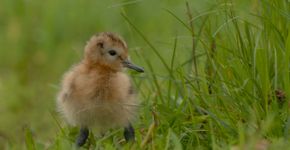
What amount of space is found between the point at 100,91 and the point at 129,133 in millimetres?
339

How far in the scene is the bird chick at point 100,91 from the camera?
6453mm

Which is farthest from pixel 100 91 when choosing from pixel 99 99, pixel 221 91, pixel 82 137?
pixel 221 91

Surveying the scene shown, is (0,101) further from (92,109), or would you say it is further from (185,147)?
(185,147)

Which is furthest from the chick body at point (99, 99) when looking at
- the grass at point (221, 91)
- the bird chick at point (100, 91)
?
the grass at point (221, 91)

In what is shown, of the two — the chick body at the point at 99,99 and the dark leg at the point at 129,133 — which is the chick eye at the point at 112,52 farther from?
the dark leg at the point at 129,133

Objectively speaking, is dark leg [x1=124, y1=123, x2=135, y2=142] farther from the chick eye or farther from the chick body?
the chick eye

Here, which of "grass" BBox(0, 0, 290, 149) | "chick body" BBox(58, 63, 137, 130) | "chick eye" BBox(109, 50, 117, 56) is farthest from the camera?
"chick eye" BBox(109, 50, 117, 56)

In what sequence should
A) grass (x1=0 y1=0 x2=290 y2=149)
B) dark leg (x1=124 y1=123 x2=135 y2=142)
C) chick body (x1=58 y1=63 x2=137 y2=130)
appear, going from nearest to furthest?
1. grass (x1=0 y1=0 x2=290 y2=149)
2. dark leg (x1=124 y1=123 x2=135 y2=142)
3. chick body (x1=58 y1=63 x2=137 y2=130)

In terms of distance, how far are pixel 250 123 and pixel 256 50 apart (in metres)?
0.52

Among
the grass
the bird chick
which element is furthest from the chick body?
the grass

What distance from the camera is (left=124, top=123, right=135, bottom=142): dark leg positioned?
248 inches

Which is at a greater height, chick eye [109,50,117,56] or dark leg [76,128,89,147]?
chick eye [109,50,117,56]

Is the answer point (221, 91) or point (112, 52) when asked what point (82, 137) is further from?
point (221, 91)

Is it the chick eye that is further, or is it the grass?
the chick eye
